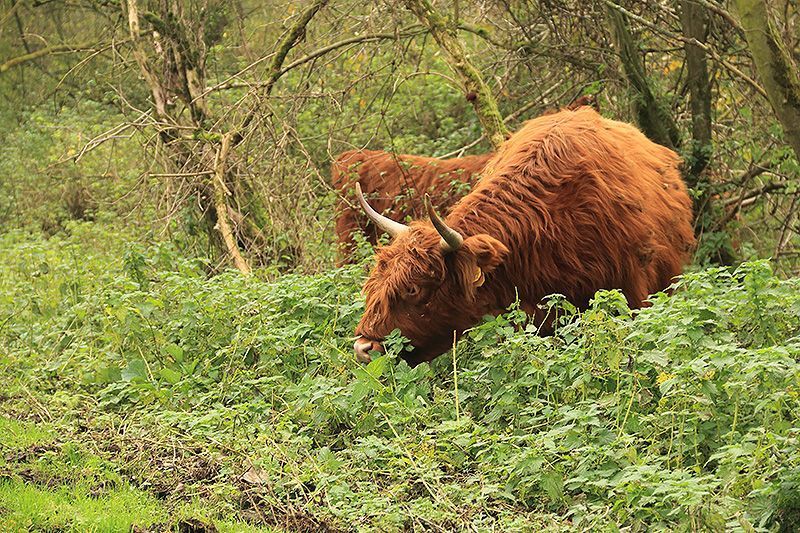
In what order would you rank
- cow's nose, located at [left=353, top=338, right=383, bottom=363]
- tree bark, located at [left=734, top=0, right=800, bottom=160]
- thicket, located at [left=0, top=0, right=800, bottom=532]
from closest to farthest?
thicket, located at [left=0, top=0, right=800, bottom=532] → cow's nose, located at [left=353, top=338, right=383, bottom=363] → tree bark, located at [left=734, top=0, right=800, bottom=160]

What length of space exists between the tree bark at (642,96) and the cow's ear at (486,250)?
3.29 meters

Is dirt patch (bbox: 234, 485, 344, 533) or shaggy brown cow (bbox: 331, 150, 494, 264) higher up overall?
shaggy brown cow (bbox: 331, 150, 494, 264)

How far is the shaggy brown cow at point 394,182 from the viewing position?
32.6 feet

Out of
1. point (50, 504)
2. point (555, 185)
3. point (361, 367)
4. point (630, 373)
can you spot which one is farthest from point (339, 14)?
point (50, 504)

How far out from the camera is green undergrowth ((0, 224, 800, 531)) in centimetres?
447

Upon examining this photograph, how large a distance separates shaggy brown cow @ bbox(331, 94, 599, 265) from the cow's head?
8.42 feet

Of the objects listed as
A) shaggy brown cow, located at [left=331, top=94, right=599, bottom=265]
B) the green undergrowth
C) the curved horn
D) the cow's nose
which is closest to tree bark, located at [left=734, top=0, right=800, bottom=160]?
the green undergrowth

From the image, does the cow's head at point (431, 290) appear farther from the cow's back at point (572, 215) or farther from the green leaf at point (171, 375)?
the green leaf at point (171, 375)

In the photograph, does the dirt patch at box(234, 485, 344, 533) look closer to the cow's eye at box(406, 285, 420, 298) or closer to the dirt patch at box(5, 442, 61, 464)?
the dirt patch at box(5, 442, 61, 464)

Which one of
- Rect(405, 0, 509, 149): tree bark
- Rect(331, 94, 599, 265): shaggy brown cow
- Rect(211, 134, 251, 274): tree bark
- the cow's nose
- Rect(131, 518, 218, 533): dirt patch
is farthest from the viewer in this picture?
Rect(331, 94, 599, 265): shaggy brown cow

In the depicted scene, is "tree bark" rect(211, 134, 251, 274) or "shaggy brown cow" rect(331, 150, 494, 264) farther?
"shaggy brown cow" rect(331, 150, 494, 264)

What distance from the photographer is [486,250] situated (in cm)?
695

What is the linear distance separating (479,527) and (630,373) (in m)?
1.25

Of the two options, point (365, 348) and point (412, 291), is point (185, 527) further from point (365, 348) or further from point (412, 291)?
point (412, 291)
